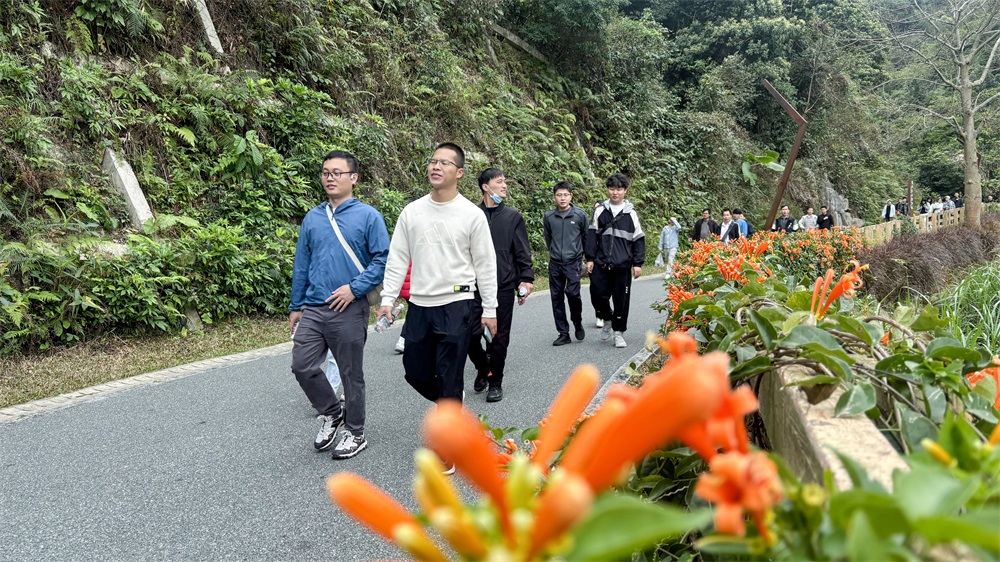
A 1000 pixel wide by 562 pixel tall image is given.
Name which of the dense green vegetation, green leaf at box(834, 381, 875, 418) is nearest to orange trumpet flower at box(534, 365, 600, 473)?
green leaf at box(834, 381, 875, 418)

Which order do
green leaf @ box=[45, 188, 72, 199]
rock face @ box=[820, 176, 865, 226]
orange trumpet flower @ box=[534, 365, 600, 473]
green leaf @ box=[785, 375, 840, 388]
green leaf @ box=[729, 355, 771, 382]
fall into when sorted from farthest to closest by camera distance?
rock face @ box=[820, 176, 865, 226] → green leaf @ box=[45, 188, 72, 199] → green leaf @ box=[729, 355, 771, 382] → green leaf @ box=[785, 375, 840, 388] → orange trumpet flower @ box=[534, 365, 600, 473]

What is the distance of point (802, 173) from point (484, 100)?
1496 centimetres

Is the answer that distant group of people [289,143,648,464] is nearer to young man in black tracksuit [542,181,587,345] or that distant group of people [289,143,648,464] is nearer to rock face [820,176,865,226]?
young man in black tracksuit [542,181,587,345]

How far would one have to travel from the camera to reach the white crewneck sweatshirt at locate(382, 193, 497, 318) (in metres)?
3.50

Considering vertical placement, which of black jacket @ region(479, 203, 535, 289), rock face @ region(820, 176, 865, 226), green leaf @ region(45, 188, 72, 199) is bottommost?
rock face @ region(820, 176, 865, 226)

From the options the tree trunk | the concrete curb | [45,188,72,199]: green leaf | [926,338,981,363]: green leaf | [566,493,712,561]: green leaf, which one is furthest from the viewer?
the tree trunk

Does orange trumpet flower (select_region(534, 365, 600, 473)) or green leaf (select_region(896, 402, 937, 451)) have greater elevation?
orange trumpet flower (select_region(534, 365, 600, 473))

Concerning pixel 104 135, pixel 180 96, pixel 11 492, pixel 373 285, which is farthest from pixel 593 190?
pixel 11 492

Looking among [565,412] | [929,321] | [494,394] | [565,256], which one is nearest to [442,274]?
[494,394]

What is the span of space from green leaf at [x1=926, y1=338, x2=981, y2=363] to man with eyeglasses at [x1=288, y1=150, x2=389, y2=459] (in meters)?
2.93

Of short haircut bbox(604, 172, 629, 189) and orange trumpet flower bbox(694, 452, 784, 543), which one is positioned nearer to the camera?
orange trumpet flower bbox(694, 452, 784, 543)

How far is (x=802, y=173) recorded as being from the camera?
2436 centimetres

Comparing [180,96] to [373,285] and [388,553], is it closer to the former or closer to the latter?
[373,285]

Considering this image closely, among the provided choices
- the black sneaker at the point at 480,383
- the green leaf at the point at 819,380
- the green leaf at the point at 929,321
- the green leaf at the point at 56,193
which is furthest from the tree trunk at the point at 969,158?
the green leaf at the point at 56,193
